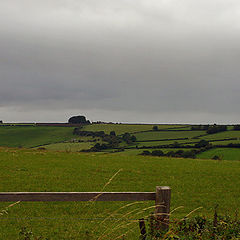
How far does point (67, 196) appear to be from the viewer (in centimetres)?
647

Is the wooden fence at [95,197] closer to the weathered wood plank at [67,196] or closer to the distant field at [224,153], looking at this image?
the weathered wood plank at [67,196]

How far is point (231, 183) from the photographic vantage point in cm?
2230

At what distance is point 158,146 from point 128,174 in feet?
182

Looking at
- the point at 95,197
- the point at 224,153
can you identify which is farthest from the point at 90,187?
the point at 224,153

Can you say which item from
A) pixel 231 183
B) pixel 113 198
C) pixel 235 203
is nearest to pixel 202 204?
pixel 235 203

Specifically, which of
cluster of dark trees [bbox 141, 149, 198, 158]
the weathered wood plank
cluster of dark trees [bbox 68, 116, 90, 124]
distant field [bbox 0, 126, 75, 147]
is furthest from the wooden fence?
cluster of dark trees [bbox 68, 116, 90, 124]

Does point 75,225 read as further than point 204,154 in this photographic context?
No

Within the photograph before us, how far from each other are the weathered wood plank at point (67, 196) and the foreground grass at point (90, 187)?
3.21m

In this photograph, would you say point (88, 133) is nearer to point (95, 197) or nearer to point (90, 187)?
point (90, 187)

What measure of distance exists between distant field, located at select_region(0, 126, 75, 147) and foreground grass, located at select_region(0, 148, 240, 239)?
8774 cm

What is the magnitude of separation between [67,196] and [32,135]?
129 meters

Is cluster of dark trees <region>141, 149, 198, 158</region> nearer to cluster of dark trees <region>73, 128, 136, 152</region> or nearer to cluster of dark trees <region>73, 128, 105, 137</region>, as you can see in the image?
cluster of dark trees <region>73, 128, 136, 152</region>

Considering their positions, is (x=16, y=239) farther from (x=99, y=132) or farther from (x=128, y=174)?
(x=99, y=132)

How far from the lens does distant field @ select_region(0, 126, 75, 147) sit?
11544 cm
